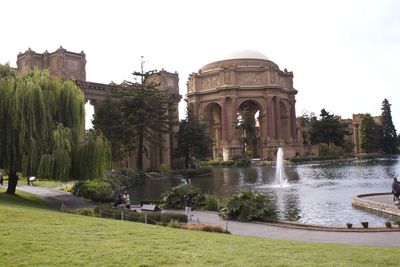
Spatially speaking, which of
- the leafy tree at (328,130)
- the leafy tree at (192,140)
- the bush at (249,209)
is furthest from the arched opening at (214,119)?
the bush at (249,209)

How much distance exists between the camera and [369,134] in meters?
97.4

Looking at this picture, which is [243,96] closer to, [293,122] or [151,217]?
[293,122]

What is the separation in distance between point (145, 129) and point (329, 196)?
23752 mm

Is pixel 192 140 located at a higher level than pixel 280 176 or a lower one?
higher

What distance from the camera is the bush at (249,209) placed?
16188mm

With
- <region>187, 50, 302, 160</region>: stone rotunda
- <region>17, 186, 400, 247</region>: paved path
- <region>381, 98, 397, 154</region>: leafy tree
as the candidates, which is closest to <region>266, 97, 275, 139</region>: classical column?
<region>187, 50, 302, 160</region>: stone rotunda

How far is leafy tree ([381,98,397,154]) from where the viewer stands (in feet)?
331

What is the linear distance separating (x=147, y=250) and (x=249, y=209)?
28.6 feet

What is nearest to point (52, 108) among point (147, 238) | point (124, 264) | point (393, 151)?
point (147, 238)

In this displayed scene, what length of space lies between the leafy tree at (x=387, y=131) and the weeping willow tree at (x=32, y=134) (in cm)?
9248

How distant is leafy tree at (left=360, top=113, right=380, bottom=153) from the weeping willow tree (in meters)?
86.6

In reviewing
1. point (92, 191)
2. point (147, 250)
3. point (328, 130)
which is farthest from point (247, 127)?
point (147, 250)

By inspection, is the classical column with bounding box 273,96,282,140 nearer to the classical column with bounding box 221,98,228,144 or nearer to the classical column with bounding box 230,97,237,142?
the classical column with bounding box 230,97,237,142

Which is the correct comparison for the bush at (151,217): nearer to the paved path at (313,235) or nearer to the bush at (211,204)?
the paved path at (313,235)
